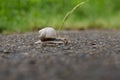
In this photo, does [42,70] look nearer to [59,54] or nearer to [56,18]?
[59,54]

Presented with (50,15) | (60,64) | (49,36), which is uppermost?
(50,15)

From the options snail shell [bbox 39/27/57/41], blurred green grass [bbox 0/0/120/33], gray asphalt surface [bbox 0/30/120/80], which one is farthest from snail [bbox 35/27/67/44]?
blurred green grass [bbox 0/0/120/33]

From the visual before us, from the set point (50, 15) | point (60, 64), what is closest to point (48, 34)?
point (60, 64)

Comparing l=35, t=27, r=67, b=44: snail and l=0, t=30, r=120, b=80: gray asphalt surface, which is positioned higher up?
l=35, t=27, r=67, b=44: snail

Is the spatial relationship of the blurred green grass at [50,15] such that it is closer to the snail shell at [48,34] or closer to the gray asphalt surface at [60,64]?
the snail shell at [48,34]

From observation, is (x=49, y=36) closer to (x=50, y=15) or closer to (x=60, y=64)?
(x=60, y=64)

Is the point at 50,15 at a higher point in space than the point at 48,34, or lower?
higher

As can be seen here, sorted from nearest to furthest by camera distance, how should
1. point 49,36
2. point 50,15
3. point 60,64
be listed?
point 60,64 < point 49,36 < point 50,15

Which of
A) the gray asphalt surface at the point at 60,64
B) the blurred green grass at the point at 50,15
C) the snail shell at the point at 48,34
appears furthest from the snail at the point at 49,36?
the blurred green grass at the point at 50,15

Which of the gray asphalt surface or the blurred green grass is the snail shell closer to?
the gray asphalt surface
